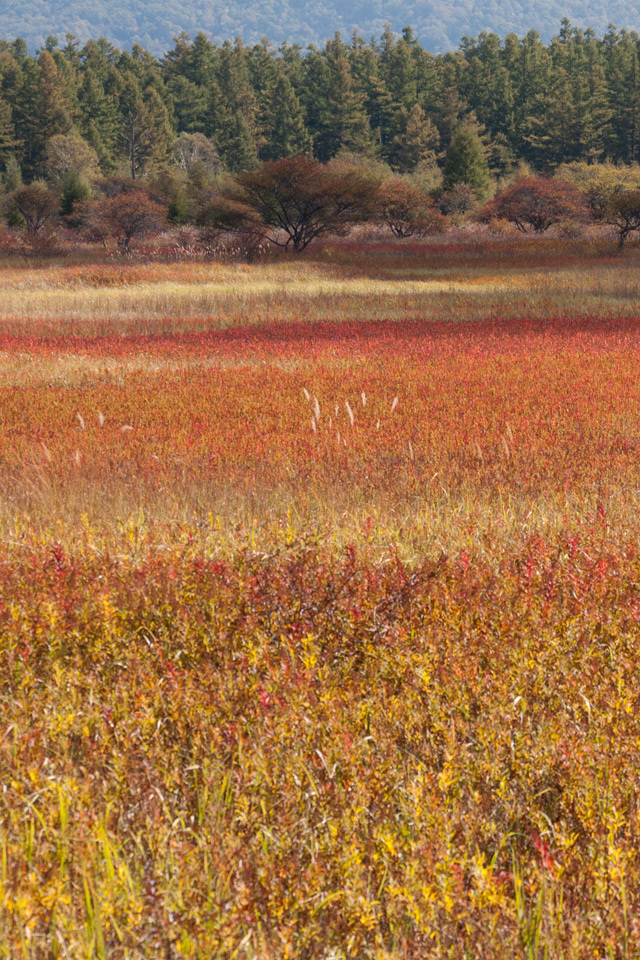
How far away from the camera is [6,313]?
2261cm

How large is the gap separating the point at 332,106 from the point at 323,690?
10036 centimetres

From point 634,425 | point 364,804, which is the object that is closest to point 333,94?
point 634,425

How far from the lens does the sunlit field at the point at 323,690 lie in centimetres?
196

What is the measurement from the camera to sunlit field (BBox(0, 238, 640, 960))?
1.96 metres

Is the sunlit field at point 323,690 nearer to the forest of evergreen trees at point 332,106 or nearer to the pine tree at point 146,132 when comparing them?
the forest of evergreen trees at point 332,106

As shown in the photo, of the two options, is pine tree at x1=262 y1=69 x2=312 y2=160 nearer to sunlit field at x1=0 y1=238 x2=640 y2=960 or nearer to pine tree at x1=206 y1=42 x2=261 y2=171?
pine tree at x1=206 y1=42 x2=261 y2=171

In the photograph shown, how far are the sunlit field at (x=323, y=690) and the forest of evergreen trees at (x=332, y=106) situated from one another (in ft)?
239

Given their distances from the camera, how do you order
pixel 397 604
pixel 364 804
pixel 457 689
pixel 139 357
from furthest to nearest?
pixel 139 357 → pixel 397 604 → pixel 457 689 → pixel 364 804

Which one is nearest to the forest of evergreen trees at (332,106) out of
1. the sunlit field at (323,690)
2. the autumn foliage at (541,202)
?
the autumn foliage at (541,202)

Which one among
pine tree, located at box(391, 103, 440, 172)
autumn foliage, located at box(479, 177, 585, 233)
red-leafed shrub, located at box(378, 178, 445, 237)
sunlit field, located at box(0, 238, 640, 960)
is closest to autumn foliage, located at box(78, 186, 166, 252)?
red-leafed shrub, located at box(378, 178, 445, 237)

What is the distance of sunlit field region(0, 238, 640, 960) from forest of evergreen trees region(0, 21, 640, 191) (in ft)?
239

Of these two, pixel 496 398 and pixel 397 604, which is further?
pixel 496 398

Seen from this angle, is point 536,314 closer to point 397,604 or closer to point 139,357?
point 139,357

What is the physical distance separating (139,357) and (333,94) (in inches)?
3484
